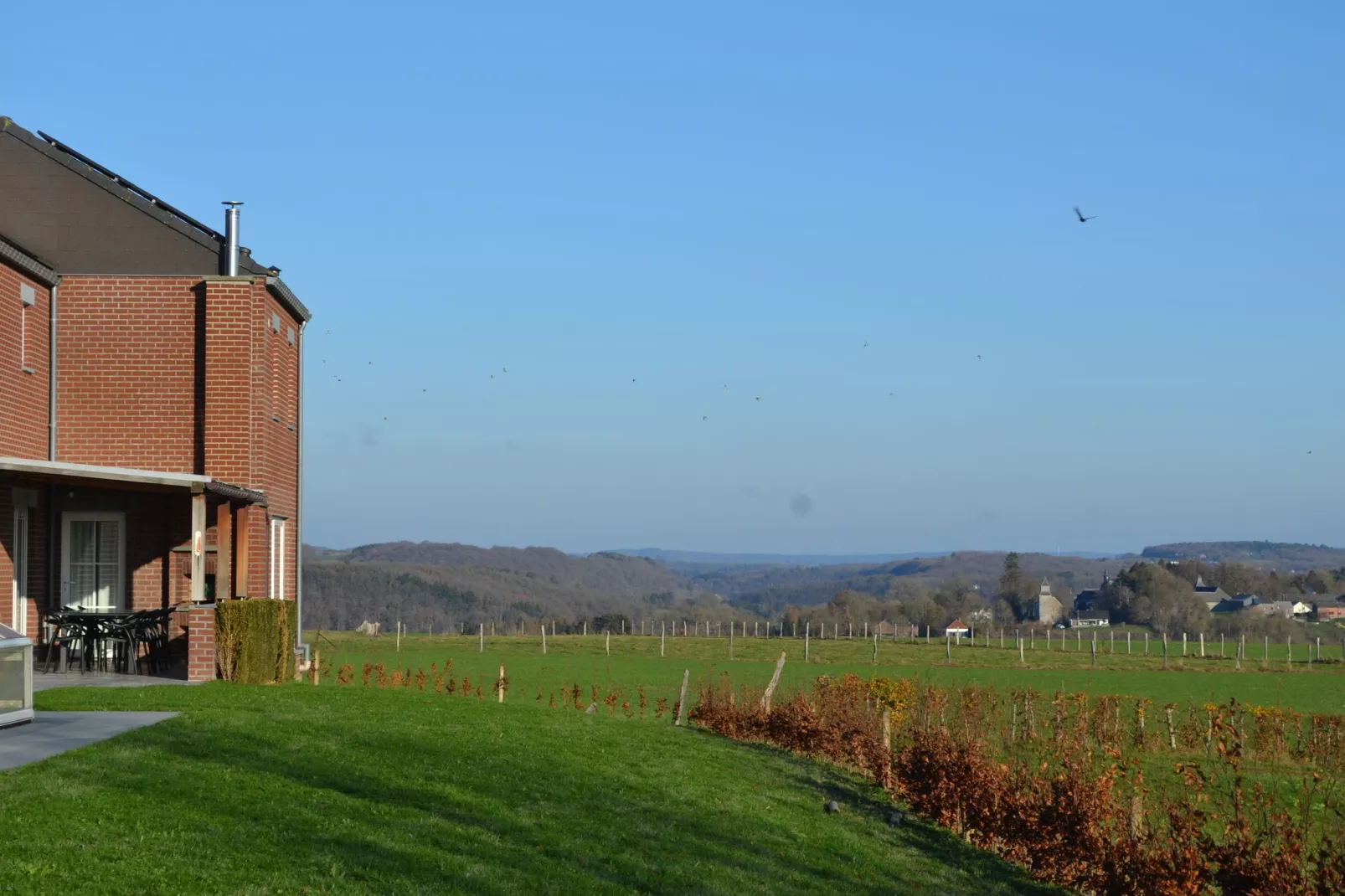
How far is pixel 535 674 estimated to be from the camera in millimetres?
52406

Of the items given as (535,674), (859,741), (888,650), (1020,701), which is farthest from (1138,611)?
(859,741)

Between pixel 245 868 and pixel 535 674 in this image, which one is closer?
pixel 245 868

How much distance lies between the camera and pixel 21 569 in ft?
70.6

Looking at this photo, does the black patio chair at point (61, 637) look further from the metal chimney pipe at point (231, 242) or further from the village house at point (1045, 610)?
the village house at point (1045, 610)

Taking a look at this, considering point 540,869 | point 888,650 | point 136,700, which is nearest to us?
point 540,869

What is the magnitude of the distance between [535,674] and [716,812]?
38.3 meters

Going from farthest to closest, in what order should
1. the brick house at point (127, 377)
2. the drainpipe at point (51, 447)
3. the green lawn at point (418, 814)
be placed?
the brick house at point (127, 377)
the drainpipe at point (51, 447)
the green lawn at point (418, 814)

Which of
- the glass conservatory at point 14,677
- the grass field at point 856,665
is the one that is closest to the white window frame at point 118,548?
the glass conservatory at point 14,677

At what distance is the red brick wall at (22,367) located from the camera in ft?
69.1

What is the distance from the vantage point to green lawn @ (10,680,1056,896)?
9.53 meters

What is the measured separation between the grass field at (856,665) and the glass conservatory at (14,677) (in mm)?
21872

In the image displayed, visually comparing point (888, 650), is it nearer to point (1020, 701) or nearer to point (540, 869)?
point (1020, 701)

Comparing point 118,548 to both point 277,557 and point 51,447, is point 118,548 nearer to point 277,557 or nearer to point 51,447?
point 51,447

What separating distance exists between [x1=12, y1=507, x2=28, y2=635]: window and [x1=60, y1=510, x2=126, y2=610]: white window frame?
87 cm
